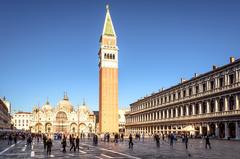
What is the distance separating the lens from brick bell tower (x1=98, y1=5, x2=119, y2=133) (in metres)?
82.4

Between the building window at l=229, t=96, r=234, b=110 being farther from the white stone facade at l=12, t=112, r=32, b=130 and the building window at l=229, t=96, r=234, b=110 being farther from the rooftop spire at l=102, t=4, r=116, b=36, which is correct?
the white stone facade at l=12, t=112, r=32, b=130

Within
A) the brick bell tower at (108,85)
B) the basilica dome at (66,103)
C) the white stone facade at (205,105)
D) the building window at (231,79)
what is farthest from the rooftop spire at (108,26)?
the basilica dome at (66,103)

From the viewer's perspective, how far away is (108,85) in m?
84.8

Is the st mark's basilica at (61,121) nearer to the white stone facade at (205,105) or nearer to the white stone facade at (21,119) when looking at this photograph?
the white stone facade at (21,119)

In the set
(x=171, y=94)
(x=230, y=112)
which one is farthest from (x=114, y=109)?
(x=230, y=112)

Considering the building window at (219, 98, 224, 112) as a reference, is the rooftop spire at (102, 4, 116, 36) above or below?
above

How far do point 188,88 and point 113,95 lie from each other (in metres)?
26.6

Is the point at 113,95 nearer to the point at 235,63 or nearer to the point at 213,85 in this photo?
the point at 213,85

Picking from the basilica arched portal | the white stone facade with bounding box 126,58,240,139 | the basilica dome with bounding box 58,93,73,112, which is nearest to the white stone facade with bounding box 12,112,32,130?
the basilica dome with bounding box 58,93,73,112

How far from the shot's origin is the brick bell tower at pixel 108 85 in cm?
8244

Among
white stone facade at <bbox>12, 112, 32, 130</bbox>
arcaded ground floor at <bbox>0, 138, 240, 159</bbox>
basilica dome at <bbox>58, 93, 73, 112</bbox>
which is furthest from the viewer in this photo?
white stone facade at <bbox>12, 112, 32, 130</bbox>

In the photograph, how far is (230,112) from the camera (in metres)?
47.1

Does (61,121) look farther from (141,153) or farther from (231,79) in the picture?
(141,153)

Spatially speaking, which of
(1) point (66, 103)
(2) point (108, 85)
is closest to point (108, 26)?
(2) point (108, 85)
